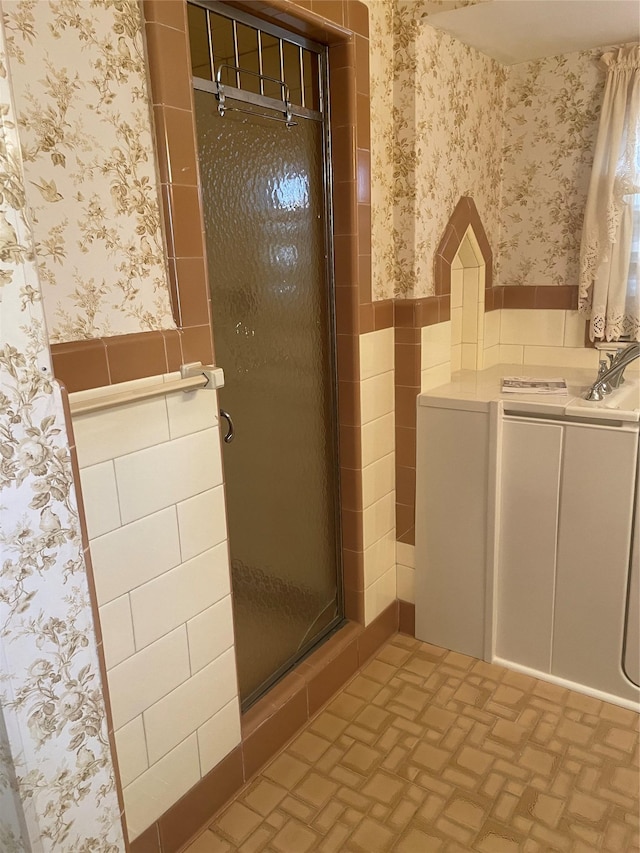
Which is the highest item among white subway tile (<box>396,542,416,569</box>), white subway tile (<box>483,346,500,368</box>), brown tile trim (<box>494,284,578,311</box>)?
brown tile trim (<box>494,284,578,311</box>)

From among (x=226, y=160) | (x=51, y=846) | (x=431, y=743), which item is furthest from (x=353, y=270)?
(x=51, y=846)

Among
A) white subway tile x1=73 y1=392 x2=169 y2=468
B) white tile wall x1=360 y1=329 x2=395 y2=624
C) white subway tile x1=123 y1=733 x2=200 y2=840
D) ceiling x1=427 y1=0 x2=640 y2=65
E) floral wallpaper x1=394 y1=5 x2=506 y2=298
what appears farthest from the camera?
white tile wall x1=360 y1=329 x2=395 y2=624

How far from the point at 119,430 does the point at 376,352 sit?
100 centimetres

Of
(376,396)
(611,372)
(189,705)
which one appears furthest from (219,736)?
(611,372)

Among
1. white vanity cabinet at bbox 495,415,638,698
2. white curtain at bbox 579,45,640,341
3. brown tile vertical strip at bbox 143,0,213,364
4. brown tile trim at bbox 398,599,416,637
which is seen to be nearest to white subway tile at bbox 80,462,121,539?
brown tile vertical strip at bbox 143,0,213,364

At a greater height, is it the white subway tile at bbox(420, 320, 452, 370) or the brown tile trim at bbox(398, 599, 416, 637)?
the white subway tile at bbox(420, 320, 452, 370)

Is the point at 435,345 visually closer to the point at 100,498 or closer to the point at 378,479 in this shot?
the point at 378,479

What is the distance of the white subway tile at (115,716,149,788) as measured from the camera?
138 centimetres

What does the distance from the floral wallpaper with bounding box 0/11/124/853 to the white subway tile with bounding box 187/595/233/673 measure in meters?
0.56

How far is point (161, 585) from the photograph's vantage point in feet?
4.68

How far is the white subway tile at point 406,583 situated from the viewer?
2322mm

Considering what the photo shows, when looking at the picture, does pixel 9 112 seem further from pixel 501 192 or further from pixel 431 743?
pixel 501 192

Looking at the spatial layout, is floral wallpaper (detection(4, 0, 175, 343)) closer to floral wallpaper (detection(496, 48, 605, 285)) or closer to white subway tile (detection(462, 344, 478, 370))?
white subway tile (detection(462, 344, 478, 370))

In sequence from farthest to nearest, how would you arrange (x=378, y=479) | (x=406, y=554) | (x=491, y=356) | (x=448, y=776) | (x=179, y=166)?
(x=491, y=356) < (x=406, y=554) < (x=378, y=479) < (x=448, y=776) < (x=179, y=166)
